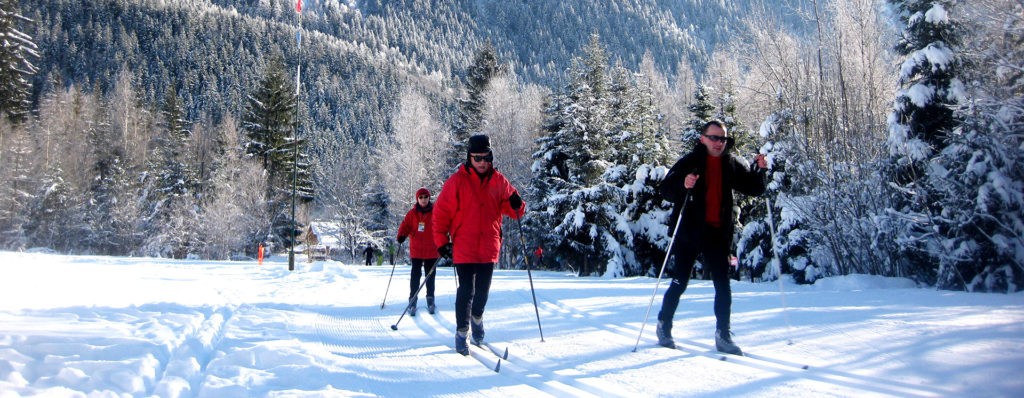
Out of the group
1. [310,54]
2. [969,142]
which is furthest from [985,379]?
[310,54]

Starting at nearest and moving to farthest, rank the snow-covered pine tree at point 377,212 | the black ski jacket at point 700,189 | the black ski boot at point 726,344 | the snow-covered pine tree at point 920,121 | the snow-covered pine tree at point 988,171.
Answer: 1. the black ski boot at point 726,344
2. the black ski jacket at point 700,189
3. the snow-covered pine tree at point 988,171
4. the snow-covered pine tree at point 920,121
5. the snow-covered pine tree at point 377,212

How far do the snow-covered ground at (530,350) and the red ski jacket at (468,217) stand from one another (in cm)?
88

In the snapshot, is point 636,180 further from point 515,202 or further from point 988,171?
point 515,202

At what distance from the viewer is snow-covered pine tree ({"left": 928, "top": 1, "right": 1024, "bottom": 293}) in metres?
9.04

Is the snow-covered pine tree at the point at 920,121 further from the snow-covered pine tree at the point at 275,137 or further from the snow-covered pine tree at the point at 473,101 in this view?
the snow-covered pine tree at the point at 275,137

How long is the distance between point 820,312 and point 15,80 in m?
39.9

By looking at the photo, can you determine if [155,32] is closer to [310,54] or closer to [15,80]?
[310,54]

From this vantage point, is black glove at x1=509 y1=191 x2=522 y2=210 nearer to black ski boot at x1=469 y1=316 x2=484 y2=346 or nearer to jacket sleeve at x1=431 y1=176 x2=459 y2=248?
jacket sleeve at x1=431 y1=176 x2=459 y2=248

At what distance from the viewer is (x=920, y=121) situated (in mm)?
11492

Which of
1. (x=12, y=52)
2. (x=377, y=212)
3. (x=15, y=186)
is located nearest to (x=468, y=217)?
(x=12, y=52)

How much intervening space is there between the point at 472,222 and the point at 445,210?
0.26 m

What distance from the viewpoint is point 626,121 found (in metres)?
24.9

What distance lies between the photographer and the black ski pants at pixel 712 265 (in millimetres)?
4625

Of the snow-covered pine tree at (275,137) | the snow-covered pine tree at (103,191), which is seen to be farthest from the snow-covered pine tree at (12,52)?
the snow-covered pine tree at (103,191)
